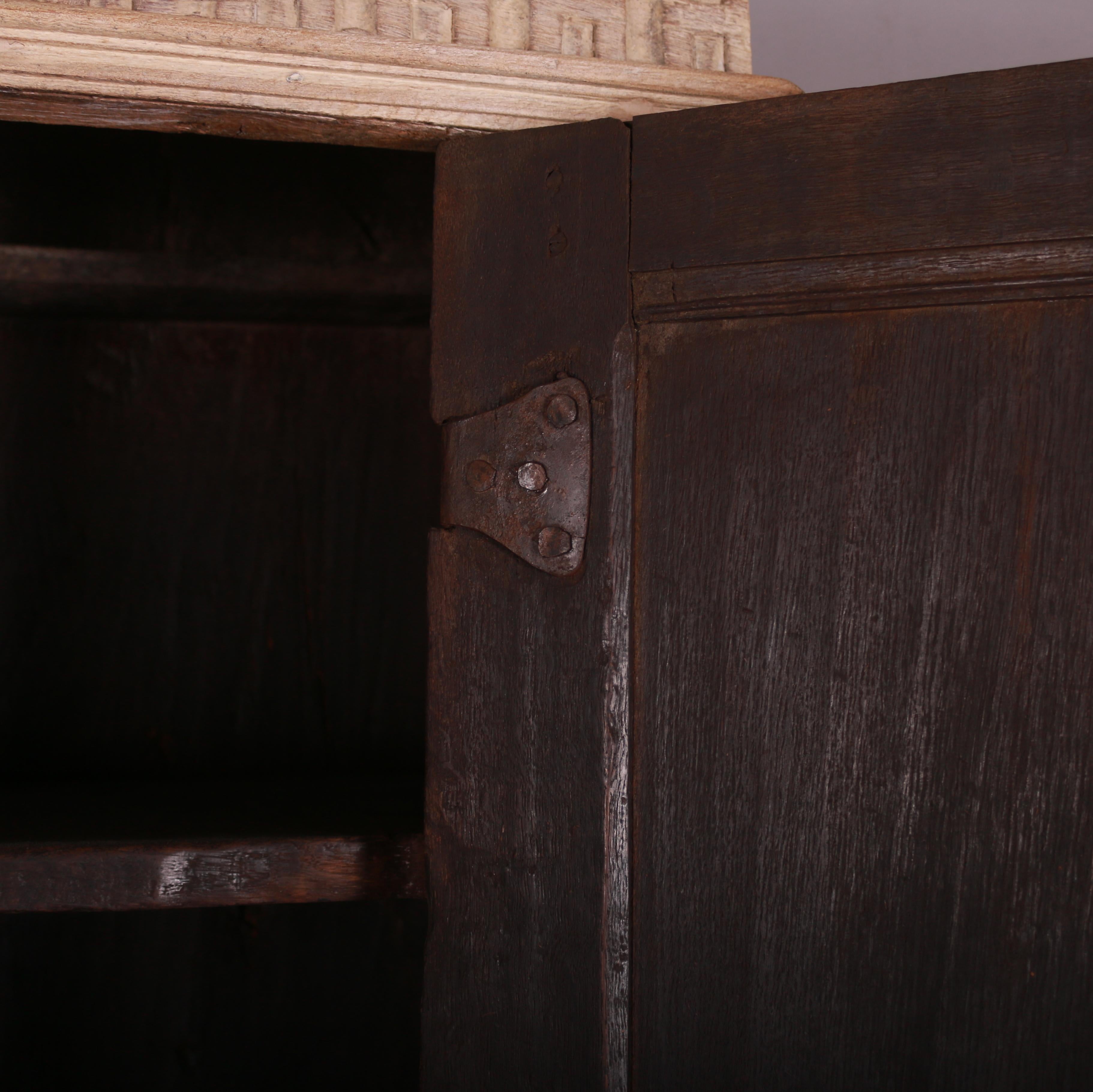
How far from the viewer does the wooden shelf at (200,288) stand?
3.35 feet

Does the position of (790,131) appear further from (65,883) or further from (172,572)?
(172,572)

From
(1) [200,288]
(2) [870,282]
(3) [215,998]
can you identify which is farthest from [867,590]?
(3) [215,998]

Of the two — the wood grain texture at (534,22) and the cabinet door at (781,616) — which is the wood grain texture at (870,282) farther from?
the wood grain texture at (534,22)

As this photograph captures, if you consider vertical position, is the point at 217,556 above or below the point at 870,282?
below

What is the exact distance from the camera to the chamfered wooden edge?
0.71 metres

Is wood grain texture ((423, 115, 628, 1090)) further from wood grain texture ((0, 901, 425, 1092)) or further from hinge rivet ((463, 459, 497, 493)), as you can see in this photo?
wood grain texture ((0, 901, 425, 1092))

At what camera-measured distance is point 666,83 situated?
2.23ft

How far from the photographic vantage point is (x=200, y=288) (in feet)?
3.46

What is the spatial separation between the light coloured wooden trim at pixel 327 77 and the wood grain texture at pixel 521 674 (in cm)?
3

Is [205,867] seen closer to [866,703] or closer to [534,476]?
[534,476]

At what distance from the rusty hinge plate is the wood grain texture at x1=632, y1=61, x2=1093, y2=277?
11 centimetres

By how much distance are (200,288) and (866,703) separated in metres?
0.80

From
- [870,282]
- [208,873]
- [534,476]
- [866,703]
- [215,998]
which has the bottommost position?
[215,998]

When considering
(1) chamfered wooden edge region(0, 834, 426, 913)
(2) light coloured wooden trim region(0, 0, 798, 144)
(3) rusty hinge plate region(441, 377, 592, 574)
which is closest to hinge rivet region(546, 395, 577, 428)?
(3) rusty hinge plate region(441, 377, 592, 574)
